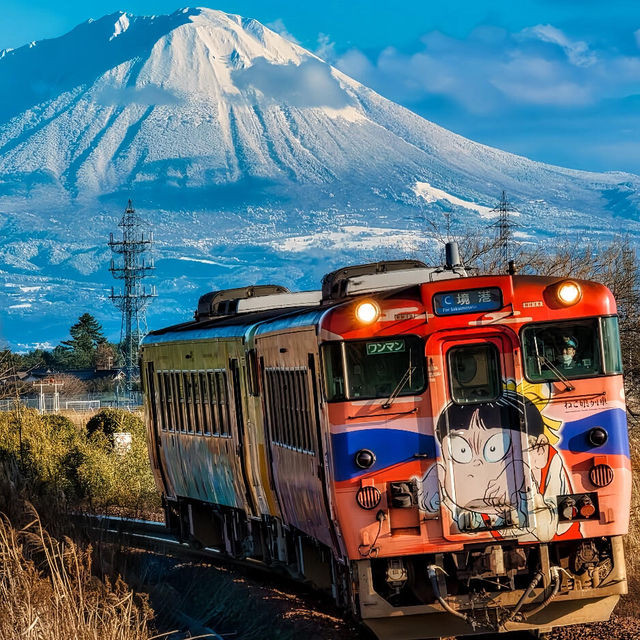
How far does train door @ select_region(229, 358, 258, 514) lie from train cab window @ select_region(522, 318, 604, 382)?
5172 mm

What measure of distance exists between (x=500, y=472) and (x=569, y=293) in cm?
153

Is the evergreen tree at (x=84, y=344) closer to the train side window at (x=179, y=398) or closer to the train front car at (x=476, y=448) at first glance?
the train side window at (x=179, y=398)

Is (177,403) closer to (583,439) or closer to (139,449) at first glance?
(583,439)

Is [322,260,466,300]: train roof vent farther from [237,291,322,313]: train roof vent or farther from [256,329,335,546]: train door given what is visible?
[237,291,322,313]: train roof vent

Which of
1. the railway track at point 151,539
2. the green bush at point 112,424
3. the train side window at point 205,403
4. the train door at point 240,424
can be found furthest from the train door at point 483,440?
the green bush at point 112,424

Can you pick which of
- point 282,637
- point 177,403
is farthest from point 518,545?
point 177,403

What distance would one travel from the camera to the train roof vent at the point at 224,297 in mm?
19875

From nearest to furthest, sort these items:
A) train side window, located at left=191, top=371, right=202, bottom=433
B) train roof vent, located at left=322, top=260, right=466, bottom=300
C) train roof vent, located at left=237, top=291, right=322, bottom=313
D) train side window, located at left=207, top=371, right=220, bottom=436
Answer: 1. train roof vent, located at left=322, top=260, right=466, bottom=300
2. train side window, located at left=207, top=371, right=220, bottom=436
3. train side window, located at left=191, top=371, right=202, bottom=433
4. train roof vent, located at left=237, top=291, right=322, bottom=313

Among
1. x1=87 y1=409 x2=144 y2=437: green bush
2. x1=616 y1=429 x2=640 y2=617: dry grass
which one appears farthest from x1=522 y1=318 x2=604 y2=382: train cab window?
x1=87 y1=409 x2=144 y2=437: green bush

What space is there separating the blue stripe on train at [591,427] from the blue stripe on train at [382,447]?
1.07 m

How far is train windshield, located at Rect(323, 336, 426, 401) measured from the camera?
11219 mm

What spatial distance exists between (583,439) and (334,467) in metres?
1.98

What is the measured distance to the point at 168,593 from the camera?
15.4m

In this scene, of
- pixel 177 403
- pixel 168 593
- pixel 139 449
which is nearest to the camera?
pixel 168 593
